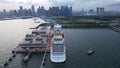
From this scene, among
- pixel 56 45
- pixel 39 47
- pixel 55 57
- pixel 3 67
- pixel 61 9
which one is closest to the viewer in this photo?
pixel 3 67

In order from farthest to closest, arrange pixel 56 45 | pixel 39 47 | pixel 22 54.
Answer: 1. pixel 39 47
2. pixel 22 54
3. pixel 56 45

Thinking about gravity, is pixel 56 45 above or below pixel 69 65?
above

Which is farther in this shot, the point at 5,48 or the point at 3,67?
the point at 5,48

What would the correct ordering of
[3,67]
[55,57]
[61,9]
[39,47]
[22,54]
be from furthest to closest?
[61,9], [39,47], [22,54], [55,57], [3,67]

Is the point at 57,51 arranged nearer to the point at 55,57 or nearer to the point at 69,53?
the point at 55,57

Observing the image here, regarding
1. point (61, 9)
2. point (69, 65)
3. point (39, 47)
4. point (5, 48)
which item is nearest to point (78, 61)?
point (69, 65)

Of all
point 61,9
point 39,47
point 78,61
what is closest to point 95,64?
point 78,61

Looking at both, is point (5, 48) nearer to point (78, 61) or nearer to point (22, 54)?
point (22, 54)

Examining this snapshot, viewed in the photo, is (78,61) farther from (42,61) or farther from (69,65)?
(42,61)

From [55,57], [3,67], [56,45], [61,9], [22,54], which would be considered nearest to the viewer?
[3,67]

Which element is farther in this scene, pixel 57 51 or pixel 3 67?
pixel 57 51
